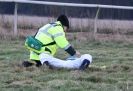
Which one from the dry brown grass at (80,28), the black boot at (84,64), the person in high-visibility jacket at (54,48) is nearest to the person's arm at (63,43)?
the person in high-visibility jacket at (54,48)

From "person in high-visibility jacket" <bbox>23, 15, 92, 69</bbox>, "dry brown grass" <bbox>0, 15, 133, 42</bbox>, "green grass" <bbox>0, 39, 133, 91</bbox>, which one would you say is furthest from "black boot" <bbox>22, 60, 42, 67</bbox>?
"dry brown grass" <bbox>0, 15, 133, 42</bbox>

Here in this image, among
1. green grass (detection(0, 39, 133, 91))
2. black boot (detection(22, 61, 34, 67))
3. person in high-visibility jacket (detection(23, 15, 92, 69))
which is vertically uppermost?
person in high-visibility jacket (detection(23, 15, 92, 69))

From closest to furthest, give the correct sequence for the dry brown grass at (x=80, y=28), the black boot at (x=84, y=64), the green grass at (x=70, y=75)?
1. the green grass at (x=70, y=75)
2. the black boot at (x=84, y=64)
3. the dry brown grass at (x=80, y=28)

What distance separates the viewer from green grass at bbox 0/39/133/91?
8094mm

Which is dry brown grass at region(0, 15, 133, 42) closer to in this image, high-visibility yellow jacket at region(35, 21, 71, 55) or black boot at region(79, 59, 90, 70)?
high-visibility yellow jacket at region(35, 21, 71, 55)

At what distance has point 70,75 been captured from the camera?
9039mm

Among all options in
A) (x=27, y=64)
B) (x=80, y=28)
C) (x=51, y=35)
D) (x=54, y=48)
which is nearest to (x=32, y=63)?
(x=27, y=64)

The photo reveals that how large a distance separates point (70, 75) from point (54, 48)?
4.24ft

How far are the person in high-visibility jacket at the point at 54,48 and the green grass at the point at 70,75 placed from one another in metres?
0.16

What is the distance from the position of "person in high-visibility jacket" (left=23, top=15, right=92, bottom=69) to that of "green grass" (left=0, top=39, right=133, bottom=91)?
0.53 feet

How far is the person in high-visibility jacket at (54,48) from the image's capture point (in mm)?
9844

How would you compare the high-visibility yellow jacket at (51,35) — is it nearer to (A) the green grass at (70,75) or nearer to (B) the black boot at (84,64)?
(A) the green grass at (70,75)

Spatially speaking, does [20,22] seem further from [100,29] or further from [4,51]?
[4,51]

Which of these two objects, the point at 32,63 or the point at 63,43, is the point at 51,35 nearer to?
the point at 63,43
